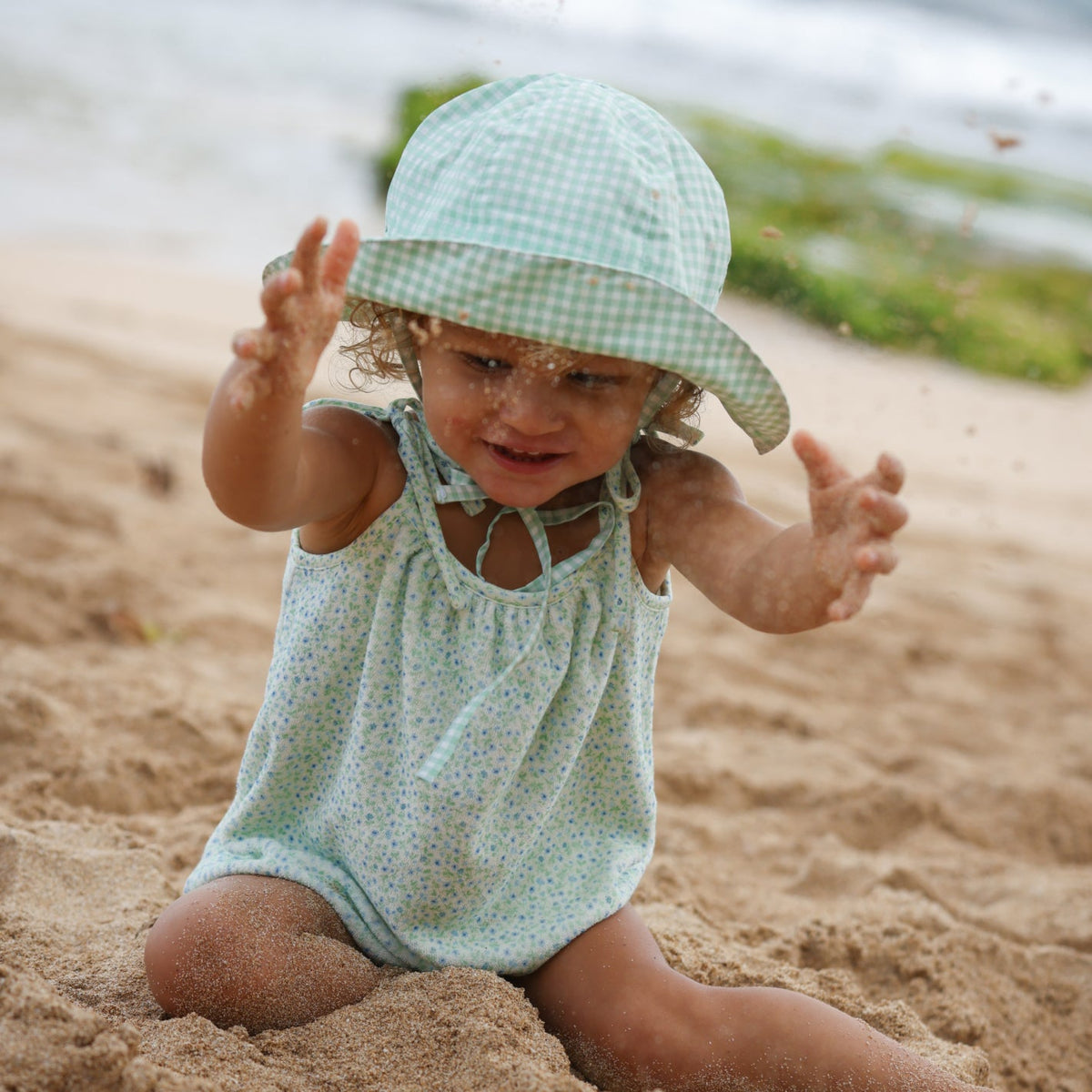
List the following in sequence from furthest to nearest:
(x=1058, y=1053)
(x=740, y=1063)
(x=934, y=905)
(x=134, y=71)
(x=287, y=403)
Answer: (x=134, y=71) → (x=934, y=905) → (x=1058, y=1053) → (x=740, y=1063) → (x=287, y=403)

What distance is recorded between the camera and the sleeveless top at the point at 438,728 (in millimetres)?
1810

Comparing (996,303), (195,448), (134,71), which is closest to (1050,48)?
(996,303)

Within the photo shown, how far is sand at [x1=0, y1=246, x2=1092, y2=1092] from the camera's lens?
1666 millimetres

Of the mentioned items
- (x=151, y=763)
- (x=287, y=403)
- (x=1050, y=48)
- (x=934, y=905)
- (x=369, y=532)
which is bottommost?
(x=151, y=763)

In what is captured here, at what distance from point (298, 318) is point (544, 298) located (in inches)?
11.7

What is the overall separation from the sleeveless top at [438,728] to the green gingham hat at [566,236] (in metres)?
0.32

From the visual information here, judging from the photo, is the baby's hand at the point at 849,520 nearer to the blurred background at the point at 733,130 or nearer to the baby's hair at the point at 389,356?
the baby's hair at the point at 389,356

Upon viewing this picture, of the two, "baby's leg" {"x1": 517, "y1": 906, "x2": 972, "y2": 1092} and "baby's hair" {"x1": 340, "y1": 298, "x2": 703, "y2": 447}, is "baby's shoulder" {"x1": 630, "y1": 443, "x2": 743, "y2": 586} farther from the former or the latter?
"baby's leg" {"x1": 517, "y1": 906, "x2": 972, "y2": 1092}

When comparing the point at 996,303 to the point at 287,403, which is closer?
the point at 287,403

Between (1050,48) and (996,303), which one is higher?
(1050,48)

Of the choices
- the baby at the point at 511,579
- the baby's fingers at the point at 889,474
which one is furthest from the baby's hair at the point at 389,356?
the baby's fingers at the point at 889,474

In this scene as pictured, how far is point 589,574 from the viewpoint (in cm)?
186

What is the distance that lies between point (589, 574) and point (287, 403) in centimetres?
58

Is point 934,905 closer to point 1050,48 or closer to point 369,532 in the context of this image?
point 369,532
